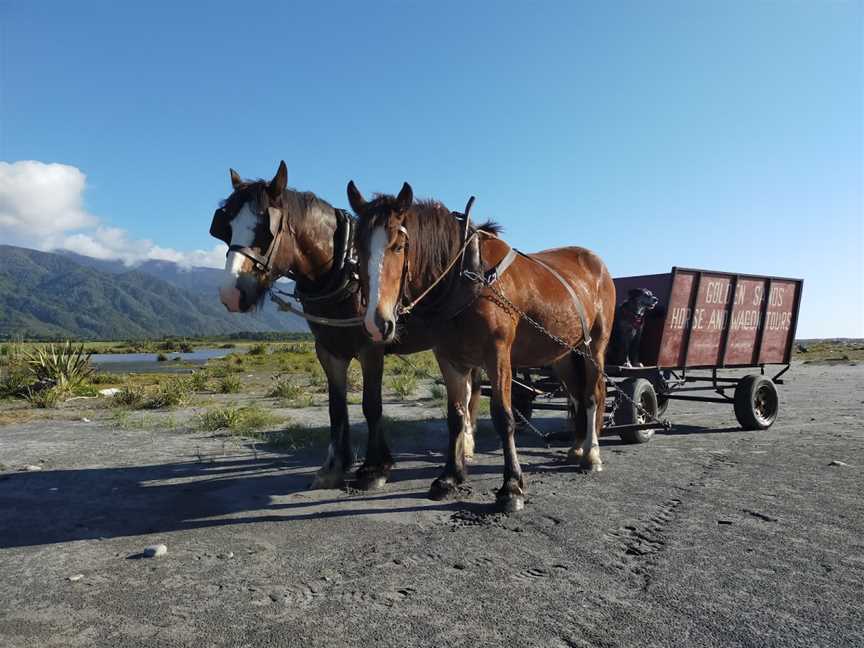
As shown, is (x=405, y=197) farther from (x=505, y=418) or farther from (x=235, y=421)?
(x=235, y=421)

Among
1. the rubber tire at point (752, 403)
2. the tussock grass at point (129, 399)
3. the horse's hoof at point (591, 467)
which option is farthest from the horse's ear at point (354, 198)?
the tussock grass at point (129, 399)

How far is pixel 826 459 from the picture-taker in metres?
5.17

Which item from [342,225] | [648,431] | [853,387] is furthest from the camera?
[853,387]

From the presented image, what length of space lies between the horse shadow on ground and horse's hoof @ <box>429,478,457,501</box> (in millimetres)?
78

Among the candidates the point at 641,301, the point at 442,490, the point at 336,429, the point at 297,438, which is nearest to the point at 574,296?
the point at 442,490

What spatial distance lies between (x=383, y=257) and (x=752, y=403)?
6370mm

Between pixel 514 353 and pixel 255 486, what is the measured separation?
2.57 meters

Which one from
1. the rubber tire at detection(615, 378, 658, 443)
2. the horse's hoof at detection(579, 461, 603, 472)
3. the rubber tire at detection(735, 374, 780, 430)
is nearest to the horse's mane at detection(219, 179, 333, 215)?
the horse's hoof at detection(579, 461, 603, 472)

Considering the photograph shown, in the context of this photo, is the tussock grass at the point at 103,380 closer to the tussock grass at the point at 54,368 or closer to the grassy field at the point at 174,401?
the grassy field at the point at 174,401

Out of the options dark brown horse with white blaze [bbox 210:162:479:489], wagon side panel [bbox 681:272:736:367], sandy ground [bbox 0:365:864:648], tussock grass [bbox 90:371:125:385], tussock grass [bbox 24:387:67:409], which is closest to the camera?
sandy ground [bbox 0:365:864:648]

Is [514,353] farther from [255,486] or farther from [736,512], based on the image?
[255,486]

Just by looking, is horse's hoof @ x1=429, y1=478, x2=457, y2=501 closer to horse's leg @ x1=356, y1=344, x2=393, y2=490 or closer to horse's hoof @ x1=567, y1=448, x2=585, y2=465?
horse's leg @ x1=356, y1=344, x2=393, y2=490

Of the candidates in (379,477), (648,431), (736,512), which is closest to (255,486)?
(379,477)

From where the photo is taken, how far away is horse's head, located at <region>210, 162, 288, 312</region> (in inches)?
133
